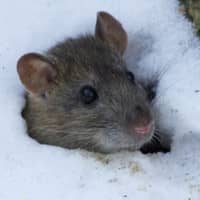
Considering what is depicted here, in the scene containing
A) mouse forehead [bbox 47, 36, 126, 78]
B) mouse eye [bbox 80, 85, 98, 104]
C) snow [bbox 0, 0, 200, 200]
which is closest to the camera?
snow [bbox 0, 0, 200, 200]

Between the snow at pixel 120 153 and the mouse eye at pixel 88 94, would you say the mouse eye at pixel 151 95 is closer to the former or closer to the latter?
the snow at pixel 120 153

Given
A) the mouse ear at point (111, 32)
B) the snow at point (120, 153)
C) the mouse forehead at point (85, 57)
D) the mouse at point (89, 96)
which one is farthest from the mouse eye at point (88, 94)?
the mouse ear at point (111, 32)

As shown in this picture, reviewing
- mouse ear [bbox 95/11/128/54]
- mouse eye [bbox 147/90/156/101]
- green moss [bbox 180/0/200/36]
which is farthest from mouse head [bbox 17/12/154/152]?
green moss [bbox 180/0/200/36]

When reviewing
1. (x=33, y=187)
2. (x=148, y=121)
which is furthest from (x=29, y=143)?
(x=148, y=121)

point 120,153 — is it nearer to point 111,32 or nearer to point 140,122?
point 140,122

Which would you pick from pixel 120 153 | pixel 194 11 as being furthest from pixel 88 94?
pixel 194 11

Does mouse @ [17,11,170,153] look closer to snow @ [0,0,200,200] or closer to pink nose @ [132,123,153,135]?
pink nose @ [132,123,153,135]

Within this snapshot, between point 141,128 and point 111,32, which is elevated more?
point 111,32

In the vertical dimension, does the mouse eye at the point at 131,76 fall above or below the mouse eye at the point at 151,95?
above
